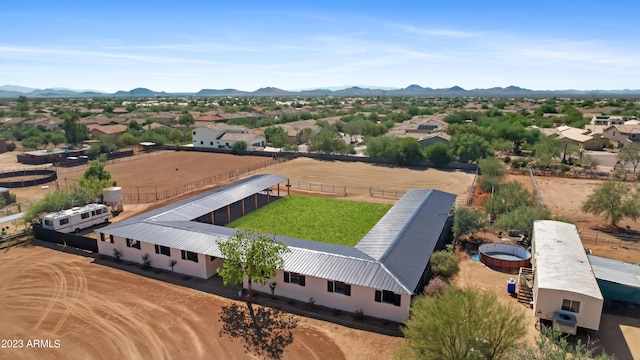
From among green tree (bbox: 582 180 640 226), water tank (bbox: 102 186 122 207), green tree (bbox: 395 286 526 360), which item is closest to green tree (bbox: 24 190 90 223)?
water tank (bbox: 102 186 122 207)

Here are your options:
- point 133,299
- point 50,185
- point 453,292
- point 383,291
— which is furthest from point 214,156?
point 453,292

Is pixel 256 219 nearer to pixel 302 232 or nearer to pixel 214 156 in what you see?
pixel 302 232

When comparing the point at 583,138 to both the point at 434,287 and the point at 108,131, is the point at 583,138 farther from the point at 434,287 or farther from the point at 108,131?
the point at 108,131

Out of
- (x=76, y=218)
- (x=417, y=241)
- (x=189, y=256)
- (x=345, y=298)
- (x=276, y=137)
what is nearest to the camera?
(x=345, y=298)

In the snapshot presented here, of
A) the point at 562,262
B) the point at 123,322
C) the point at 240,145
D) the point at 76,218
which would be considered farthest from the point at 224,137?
the point at 562,262

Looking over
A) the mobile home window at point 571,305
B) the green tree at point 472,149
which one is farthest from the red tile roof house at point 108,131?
the mobile home window at point 571,305

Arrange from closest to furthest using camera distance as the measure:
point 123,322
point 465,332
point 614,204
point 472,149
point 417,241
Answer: point 465,332, point 123,322, point 417,241, point 614,204, point 472,149
